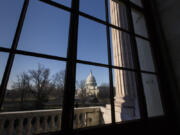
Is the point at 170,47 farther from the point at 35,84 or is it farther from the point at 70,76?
the point at 35,84

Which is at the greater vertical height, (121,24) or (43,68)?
(121,24)

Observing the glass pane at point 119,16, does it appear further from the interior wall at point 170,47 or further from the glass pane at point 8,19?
the glass pane at point 8,19

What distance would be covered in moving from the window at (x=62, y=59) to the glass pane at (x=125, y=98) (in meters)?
0.75

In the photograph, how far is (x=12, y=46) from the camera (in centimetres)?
52

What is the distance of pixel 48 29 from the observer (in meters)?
0.97

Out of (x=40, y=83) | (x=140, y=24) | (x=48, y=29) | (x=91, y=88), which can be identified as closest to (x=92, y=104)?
(x=91, y=88)

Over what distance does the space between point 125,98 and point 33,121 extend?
85.2 inches

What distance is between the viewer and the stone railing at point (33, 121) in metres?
1.71

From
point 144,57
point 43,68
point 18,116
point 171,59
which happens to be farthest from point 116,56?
point 18,116

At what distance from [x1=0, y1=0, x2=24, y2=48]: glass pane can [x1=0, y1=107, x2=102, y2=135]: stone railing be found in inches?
66.6

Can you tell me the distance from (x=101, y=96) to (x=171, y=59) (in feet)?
3.65

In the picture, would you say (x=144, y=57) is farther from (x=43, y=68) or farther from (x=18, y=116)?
(x=18, y=116)

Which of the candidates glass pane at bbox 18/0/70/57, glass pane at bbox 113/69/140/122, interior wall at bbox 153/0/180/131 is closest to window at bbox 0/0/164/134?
glass pane at bbox 18/0/70/57

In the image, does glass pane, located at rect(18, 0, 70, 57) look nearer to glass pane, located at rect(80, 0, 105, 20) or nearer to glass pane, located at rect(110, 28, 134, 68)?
glass pane, located at rect(80, 0, 105, 20)
